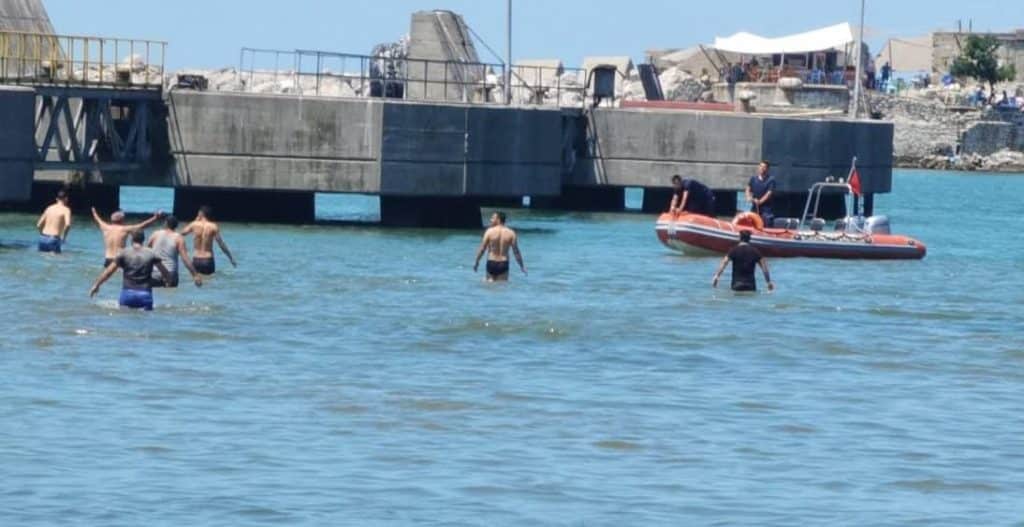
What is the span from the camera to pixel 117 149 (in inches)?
1650

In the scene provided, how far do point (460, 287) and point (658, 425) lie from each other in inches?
479

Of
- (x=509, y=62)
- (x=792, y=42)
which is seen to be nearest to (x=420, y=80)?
(x=509, y=62)

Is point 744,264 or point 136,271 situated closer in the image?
point 136,271

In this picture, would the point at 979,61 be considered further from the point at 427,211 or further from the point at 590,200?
the point at 427,211

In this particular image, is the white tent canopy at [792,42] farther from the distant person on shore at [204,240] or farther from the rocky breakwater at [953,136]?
the distant person on shore at [204,240]

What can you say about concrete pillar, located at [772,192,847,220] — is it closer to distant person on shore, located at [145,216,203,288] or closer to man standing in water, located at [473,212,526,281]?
man standing in water, located at [473,212,526,281]

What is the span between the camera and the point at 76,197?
1705 inches

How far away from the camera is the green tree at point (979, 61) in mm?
126625

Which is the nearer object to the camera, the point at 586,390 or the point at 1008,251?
the point at 586,390

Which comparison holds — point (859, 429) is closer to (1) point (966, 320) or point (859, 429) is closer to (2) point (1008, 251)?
(1) point (966, 320)

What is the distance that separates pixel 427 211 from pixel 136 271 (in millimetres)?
20101

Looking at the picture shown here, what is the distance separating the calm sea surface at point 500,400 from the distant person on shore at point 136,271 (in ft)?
0.68

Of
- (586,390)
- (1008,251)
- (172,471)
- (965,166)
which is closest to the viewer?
(172,471)

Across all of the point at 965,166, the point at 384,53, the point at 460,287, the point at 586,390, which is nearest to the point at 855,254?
the point at 460,287
